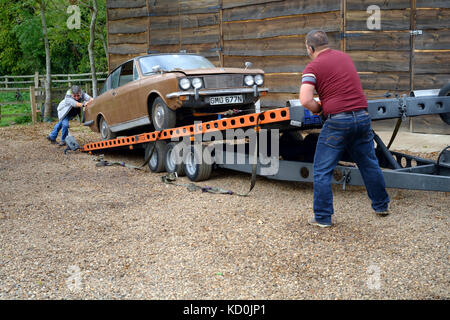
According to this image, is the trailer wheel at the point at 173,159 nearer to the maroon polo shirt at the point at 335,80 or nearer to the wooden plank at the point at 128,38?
the maroon polo shirt at the point at 335,80

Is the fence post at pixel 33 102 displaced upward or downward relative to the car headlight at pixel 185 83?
downward

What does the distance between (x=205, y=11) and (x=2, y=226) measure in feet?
31.3

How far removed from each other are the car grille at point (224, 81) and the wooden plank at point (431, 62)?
15.6ft

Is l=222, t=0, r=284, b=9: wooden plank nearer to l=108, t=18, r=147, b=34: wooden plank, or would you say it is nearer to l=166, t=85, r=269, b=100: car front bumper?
l=108, t=18, r=147, b=34: wooden plank

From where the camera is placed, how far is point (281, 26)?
12.1 meters

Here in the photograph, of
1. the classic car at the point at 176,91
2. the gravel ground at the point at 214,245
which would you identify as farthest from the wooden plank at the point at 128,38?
the gravel ground at the point at 214,245

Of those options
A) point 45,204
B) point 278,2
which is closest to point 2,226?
point 45,204

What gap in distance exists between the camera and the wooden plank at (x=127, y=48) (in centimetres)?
1502

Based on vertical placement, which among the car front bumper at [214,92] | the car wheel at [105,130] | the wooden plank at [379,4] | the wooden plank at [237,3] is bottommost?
the car wheel at [105,130]

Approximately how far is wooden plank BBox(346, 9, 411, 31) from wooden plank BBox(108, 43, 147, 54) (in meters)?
6.50

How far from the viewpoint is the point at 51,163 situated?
9.63m

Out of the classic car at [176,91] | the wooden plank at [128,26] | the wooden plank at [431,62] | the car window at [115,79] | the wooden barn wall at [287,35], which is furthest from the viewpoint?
the wooden plank at [128,26]

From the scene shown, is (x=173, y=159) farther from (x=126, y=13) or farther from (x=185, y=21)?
(x=126, y=13)
